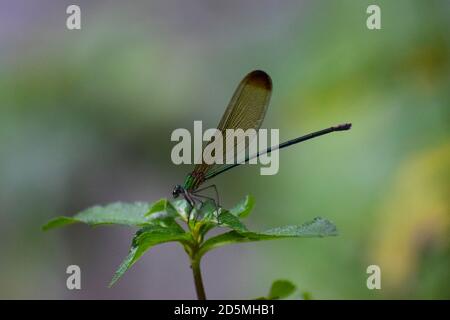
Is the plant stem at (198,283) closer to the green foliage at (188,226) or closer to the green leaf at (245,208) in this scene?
the green foliage at (188,226)

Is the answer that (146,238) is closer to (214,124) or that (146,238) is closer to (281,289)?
(281,289)

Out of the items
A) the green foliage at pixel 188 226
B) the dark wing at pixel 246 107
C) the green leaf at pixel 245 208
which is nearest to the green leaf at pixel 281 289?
the green foliage at pixel 188 226

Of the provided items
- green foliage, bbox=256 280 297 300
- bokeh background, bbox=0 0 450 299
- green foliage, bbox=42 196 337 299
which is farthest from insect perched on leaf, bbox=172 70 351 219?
bokeh background, bbox=0 0 450 299

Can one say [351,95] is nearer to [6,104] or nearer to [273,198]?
[273,198]

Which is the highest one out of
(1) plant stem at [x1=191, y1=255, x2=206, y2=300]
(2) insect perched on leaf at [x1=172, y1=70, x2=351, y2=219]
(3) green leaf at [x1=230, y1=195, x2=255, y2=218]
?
(2) insect perched on leaf at [x1=172, y1=70, x2=351, y2=219]

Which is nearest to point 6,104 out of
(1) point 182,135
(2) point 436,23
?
(1) point 182,135

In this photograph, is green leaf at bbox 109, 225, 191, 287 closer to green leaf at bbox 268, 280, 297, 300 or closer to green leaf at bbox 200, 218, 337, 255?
green leaf at bbox 200, 218, 337, 255

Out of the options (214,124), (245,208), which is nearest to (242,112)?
(245,208)
